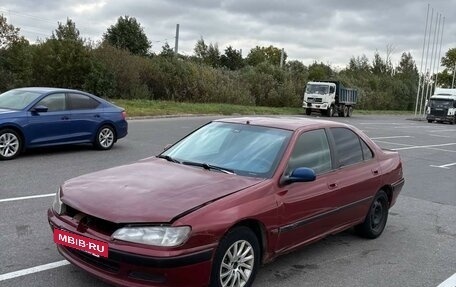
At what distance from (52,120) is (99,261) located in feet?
24.2

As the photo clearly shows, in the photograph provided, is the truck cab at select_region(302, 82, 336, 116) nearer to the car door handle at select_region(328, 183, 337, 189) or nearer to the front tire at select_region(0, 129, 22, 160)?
the front tire at select_region(0, 129, 22, 160)

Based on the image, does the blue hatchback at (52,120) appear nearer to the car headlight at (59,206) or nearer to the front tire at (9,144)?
the front tire at (9,144)

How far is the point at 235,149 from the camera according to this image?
4.95 meters

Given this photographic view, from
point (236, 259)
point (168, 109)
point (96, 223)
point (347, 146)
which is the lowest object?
point (168, 109)

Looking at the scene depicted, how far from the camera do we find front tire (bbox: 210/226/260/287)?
3770 millimetres

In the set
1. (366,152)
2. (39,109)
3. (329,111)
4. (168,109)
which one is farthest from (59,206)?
(329,111)

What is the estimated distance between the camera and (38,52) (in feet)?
88.0

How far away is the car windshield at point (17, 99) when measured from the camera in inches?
399

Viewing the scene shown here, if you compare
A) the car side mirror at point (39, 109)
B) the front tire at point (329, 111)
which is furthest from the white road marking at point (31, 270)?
the front tire at point (329, 111)

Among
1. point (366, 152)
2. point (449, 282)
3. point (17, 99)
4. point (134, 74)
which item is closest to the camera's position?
point (449, 282)

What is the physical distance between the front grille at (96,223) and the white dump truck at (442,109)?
43.3m

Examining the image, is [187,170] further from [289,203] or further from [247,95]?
[247,95]

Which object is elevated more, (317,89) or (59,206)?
(317,89)

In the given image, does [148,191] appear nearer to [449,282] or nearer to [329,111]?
[449,282]
